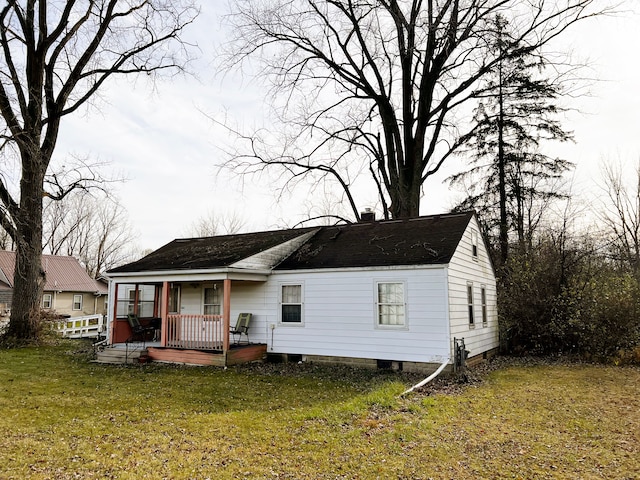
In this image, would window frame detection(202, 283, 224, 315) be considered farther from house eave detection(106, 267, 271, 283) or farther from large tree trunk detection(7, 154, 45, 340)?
large tree trunk detection(7, 154, 45, 340)

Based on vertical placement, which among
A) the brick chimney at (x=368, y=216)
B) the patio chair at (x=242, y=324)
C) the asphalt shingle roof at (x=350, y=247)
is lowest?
the patio chair at (x=242, y=324)

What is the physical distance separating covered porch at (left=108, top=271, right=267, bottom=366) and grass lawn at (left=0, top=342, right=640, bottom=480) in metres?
1.65

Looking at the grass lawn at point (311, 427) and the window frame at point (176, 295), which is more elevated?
the window frame at point (176, 295)

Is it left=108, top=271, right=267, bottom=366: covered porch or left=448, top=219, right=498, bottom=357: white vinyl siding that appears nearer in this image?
left=448, top=219, right=498, bottom=357: white vinyl siding

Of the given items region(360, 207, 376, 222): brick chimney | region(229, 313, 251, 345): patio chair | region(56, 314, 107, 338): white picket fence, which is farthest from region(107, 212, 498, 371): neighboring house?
region(56, 314, 107, 338): white picket fence

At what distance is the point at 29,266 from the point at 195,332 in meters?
7.81

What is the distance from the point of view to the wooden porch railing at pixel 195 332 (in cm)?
1276

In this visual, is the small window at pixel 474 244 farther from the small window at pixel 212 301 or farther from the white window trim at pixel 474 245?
the small window at pixel 212 301

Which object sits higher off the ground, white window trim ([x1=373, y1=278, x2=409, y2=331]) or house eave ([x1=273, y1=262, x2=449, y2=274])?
house eave ([x1=273, y1=262, x2=449, y2=274])

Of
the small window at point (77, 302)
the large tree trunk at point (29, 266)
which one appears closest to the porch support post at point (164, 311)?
the large tree trunk at point (29, 266)

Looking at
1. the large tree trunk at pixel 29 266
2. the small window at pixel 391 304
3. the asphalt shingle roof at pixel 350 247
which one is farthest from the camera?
the large tree trunk at pixel 29 266

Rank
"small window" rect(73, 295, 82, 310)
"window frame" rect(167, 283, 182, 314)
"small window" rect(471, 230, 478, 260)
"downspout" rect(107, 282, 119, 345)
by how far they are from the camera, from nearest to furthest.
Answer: "small window" rect(471, 230, 478, 260) < "downspout" rect(107, 282, 119, 345) < "window frame" rect(167, 283, 182, 314) < "small window" rect(73, 295, 82, 310)

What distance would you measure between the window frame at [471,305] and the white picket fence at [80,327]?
1669 centimetres

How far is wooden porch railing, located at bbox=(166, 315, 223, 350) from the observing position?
12.8 m
